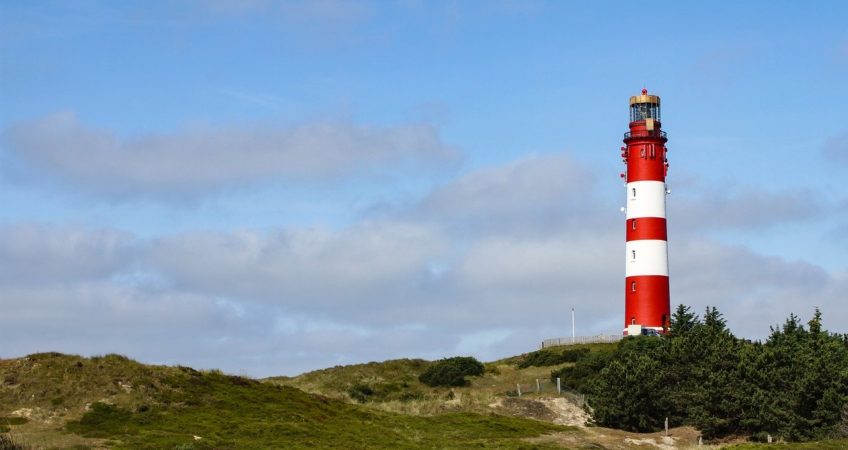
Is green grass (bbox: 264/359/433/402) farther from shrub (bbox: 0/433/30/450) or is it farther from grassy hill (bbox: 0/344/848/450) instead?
shrub (bbox: 0/433/30/450)

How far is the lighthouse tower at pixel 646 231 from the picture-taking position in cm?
9206

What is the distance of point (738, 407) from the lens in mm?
59281

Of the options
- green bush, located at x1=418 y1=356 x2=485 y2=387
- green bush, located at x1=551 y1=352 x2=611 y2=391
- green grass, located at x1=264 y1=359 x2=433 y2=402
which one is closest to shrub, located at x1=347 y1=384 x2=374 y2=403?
green grass, located at x1=264 y1=359 x2=433 y2=402

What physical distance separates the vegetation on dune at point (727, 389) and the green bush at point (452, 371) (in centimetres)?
1965

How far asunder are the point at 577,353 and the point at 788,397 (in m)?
35.4

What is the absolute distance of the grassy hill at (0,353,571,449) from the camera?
4550 centimetres

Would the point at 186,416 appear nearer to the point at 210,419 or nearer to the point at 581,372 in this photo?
the point at 210,419

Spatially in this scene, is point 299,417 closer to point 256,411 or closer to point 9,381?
point 256,411

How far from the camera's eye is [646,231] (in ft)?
304

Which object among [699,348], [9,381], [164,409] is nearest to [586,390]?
[699,348]

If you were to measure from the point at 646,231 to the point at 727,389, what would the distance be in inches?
1338

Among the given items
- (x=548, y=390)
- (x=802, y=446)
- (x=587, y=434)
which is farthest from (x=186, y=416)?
(x=548, y=390)

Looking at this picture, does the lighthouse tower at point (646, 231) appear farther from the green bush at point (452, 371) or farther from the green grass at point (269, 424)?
the green grass at point (269, 424)

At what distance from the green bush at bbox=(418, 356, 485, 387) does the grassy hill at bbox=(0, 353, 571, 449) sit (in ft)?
94.0
